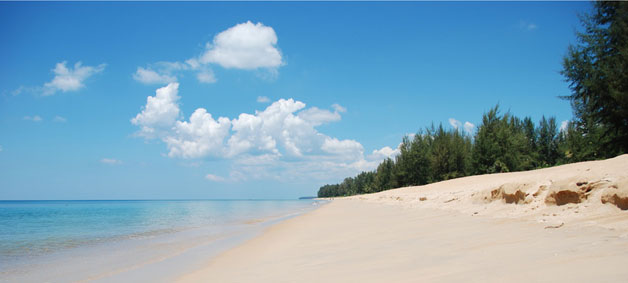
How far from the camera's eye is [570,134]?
4684 cm

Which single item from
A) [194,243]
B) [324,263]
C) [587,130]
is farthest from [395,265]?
[587,130]

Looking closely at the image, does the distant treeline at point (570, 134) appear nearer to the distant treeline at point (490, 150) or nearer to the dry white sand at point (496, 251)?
the distant treeline at point (490, 150)

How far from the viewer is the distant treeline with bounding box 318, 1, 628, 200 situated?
1778 cm

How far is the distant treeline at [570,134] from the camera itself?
58.3 feet

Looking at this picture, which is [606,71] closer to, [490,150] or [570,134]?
[490,150]

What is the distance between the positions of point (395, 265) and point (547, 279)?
5.52 ft

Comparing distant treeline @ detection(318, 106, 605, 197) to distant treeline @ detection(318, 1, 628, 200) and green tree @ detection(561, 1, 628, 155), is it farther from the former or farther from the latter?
green tree @ detection(561, 1, 628, 155)

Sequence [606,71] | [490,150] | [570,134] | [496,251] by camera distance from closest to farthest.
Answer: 1. [496,251]
2. [606,71]
3. [490,150]
4. [570,134]

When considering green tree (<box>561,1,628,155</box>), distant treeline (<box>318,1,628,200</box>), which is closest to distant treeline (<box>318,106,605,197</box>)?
distant treeline (<box>318,1,628,200</box>)

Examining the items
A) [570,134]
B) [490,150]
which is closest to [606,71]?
[490,150]

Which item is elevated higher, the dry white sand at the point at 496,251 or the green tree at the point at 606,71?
the green tree at the point at 606,71

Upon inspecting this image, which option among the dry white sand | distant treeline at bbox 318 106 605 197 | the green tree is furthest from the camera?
distant treeline at bbox 318 106 605 197

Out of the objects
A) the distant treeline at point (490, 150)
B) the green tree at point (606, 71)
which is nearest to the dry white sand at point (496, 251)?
the green tree at point (606, 71)

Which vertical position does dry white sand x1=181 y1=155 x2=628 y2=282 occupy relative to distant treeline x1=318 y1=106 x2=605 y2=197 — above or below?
below
